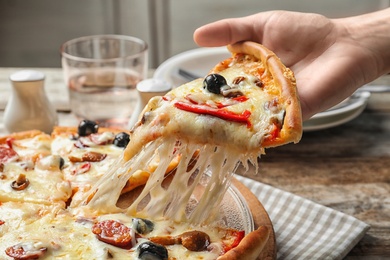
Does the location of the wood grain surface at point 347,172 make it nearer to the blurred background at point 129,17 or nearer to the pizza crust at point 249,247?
the pizza crust at point 249,247

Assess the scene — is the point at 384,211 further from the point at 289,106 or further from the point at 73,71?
the point at 73,71

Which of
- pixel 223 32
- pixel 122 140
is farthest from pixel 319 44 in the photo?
pixel 122 140

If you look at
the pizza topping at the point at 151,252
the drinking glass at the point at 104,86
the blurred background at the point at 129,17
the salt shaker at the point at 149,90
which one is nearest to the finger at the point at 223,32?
the salt shaker at the point at 149,90

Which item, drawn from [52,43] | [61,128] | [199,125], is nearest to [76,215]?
[199,125]

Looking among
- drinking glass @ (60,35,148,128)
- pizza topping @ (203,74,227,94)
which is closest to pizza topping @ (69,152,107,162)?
pizza topping @ (203,74,227,94)

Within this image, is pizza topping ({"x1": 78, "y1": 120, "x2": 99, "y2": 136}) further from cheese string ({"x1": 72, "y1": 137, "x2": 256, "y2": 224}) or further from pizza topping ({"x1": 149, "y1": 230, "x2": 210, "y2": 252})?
pizza topping ({"x1": 149, "y1": 230, "x2": 210, "y2": 252})

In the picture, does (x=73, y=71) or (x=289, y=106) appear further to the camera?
(x=73, y=71)

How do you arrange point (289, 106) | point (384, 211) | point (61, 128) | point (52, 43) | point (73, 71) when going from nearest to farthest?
point (289, 106), point (384, 211), point (61, 128), point (73, 71), point (52, 43)

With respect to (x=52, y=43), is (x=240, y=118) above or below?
above
